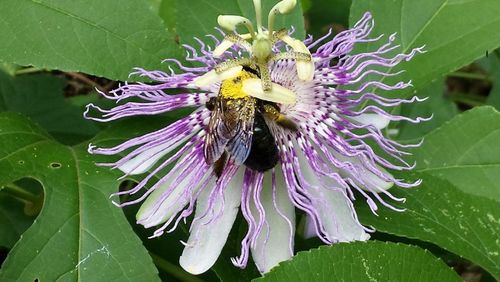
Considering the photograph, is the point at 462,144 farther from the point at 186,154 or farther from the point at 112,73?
the point at 112,73

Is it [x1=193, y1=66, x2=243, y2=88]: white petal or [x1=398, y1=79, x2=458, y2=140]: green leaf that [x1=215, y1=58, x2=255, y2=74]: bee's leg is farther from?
[x1=398, y1=79, x2=458, y2=140]: green leaf

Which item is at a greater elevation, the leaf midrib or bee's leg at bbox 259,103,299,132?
the leaf midrib

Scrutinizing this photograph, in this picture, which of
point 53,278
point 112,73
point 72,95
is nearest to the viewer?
point 53,278

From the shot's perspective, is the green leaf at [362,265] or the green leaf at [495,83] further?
the green leaf at [495,83]

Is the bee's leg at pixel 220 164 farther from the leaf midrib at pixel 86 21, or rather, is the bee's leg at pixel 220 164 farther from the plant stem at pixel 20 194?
the plant stem at pixel 20 194

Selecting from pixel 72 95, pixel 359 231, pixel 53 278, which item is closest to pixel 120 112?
pixel 53 278

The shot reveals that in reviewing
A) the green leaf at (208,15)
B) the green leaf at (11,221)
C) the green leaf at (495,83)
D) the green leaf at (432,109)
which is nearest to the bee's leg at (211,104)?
the green leaf at (208,15)

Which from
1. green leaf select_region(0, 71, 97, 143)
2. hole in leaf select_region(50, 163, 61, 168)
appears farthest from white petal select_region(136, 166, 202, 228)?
green leaf select_region(0, 71, 97, 143)
